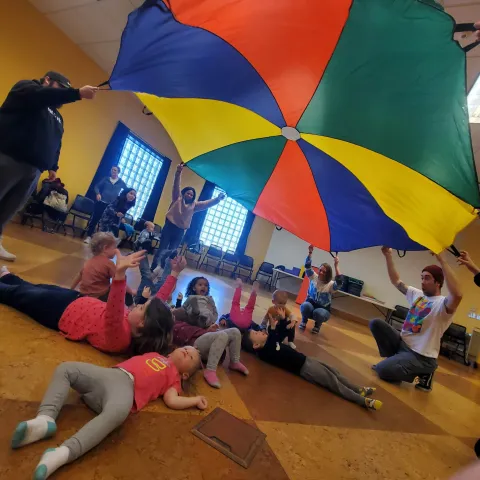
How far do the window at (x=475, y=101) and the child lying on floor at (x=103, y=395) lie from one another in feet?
14.4

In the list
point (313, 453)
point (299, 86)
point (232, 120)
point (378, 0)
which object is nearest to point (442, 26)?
point (378, 0)

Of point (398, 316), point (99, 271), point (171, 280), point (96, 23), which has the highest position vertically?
point (96, 23)

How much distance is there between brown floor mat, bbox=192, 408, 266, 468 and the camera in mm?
1226

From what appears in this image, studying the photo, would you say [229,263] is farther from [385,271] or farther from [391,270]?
[391,270]

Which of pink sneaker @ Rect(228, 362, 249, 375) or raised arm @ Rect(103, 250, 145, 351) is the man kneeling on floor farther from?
raised arm @ Rect(103, 250, 145, 351)

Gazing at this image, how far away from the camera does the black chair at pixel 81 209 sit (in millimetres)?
6148

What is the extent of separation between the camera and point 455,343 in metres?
6.88

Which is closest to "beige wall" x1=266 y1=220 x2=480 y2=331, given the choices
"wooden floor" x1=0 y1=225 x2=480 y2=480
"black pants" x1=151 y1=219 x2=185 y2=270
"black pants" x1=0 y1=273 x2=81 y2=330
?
"wooden floor" x1=0 y1=225 x2=480 y2=480

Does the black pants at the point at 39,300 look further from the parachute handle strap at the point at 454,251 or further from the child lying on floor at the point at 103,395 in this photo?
the parachute handle strap at the point at 454,251

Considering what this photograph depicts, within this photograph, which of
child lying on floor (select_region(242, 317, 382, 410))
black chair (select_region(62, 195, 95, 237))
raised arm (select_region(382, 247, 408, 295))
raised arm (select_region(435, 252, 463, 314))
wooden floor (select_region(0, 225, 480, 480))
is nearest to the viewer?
wooden floor (select_region(0, 225, 480, 480))

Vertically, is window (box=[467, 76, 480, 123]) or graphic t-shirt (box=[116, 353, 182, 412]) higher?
window (box=[467, 76, 480, 123])

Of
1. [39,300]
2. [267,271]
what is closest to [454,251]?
[39,300]

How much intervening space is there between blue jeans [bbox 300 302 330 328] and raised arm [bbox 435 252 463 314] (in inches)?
73.1

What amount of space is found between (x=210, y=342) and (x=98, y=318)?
2.33 ft
